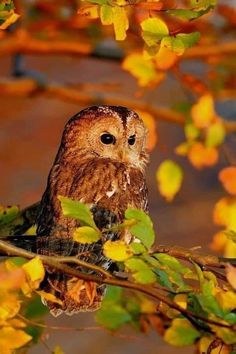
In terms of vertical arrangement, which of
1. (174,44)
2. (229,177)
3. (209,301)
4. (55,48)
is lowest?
(209,301)

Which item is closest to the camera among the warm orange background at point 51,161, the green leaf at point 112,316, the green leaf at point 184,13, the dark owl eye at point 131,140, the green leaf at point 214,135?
the green leaf at point 184,13

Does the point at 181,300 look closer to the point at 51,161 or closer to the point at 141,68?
the point at 141,68

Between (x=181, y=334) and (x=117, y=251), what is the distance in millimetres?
152

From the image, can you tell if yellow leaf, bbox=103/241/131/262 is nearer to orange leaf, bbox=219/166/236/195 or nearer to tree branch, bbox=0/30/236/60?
orange leaf, bbox=219/166/236/195

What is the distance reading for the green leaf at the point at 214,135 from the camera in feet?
10.6

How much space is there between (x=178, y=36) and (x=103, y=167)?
0.64 meters

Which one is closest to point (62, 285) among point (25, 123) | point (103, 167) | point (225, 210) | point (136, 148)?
point (103, 167)

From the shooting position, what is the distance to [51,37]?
4.57 meters

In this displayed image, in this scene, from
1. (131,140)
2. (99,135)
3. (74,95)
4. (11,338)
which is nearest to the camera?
(11,338)

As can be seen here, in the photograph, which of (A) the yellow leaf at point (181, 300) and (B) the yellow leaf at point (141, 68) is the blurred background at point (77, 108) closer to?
(B) the yellow leaf at point (141, 68)

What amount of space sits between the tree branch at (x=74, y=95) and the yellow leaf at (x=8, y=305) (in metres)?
2.39

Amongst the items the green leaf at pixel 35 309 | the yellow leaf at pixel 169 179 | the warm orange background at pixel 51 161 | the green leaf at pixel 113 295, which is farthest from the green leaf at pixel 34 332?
the warm orange background at pixel 51 161

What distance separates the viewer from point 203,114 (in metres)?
3.35

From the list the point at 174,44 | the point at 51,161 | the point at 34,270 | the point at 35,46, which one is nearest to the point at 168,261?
the point at 34,270
